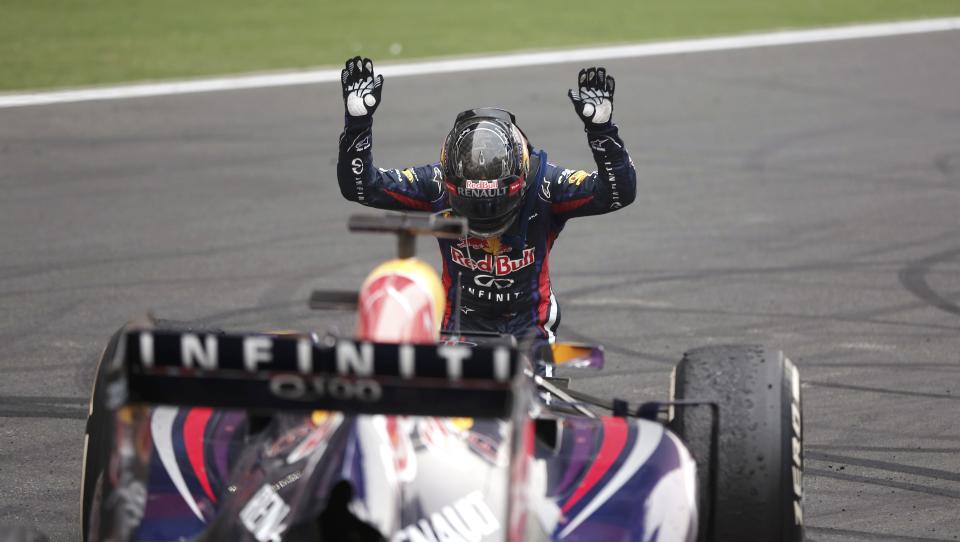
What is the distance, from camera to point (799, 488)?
502 cm

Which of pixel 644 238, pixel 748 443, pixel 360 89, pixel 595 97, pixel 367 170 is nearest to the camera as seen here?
pixel 748 443

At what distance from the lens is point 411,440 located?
14.2 feet

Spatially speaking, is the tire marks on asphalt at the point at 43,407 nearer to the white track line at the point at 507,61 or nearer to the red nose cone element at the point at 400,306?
the red nose cone element at the point at 400,306

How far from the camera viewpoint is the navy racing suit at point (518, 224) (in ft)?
21.1

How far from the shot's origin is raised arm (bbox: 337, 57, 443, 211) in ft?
21.5

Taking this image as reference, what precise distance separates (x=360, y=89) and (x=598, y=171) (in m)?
1.10

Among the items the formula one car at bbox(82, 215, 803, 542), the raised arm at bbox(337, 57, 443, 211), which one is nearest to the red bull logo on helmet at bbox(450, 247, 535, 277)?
the raised arm at bbox(337, 57, 443, 211)

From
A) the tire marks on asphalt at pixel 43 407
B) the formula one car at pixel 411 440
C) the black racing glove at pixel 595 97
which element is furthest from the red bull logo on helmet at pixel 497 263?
the tire marks on asphalt at pixel 43 407

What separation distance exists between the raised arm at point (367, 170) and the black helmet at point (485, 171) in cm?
39

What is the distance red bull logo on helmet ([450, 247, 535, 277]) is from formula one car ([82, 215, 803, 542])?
0.79 meters

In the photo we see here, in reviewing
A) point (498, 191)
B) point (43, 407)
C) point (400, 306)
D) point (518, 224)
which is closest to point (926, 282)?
point (518, 224)

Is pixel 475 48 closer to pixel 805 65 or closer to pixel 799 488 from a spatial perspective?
pixel 805 65

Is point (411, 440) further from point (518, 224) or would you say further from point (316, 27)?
point (316, 27)

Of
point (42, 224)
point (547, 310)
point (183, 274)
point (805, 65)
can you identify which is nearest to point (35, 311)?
point (183, 274)
